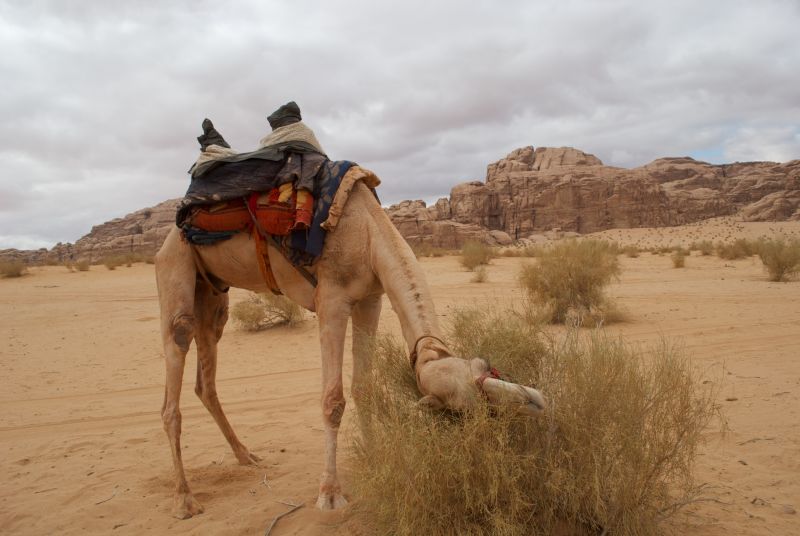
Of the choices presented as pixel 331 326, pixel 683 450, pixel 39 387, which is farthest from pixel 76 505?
pixel 39 387

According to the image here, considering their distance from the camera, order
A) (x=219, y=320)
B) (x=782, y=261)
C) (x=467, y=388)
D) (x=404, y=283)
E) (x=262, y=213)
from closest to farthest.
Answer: (x=467, y=388) → (x=404, y=283) → (x=262, y=213) → (x=219, y=320) → (x=782, y=261)

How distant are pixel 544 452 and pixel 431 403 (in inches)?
27.2

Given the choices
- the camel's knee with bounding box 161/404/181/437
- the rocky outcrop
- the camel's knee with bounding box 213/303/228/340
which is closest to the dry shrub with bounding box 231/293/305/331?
the camel's knee with bounding box 213/303/228/340

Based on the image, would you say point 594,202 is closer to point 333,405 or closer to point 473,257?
point 473,257

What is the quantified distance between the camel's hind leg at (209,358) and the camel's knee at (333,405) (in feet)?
5.79

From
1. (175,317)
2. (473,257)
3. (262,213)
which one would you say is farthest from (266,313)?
(473,257)

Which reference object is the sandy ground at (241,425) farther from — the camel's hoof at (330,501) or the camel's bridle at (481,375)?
the camel's bridle at (481,375)

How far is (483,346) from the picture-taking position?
11.6 ft

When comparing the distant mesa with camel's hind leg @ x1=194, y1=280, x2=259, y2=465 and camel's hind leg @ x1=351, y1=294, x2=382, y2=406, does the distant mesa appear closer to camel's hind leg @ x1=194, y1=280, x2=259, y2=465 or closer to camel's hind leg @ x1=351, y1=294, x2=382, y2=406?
camel's hind leg @ x1=194, y1=280, x2=259, y2=465

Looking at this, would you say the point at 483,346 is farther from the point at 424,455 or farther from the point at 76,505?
the point at 76,505

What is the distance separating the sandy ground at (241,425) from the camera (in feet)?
13.0

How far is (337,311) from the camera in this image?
3850mm

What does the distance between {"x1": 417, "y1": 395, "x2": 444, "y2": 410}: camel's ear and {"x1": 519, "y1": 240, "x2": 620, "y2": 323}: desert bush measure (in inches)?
360

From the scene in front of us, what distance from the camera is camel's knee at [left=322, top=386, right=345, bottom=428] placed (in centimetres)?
378
